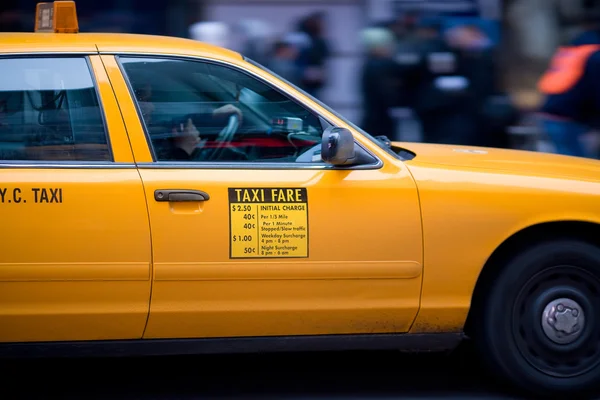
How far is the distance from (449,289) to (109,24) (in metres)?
6.23

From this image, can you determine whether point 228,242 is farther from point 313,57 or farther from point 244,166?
point 313,57

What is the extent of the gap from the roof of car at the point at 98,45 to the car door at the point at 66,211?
2.4 inches

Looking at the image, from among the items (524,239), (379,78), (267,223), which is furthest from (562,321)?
(379,78)

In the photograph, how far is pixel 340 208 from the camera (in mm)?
4363

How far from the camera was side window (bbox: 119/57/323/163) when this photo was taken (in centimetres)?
448

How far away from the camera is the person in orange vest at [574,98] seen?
23.4ft

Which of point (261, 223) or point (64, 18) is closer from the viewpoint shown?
point (261, 223)

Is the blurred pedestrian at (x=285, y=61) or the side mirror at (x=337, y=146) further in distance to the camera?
the blurred pedestrian at (x=285, y=61)

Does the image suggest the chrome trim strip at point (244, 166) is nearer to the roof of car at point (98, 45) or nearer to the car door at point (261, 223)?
the car door at point (261, 223)

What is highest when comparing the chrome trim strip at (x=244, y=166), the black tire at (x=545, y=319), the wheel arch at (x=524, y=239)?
the chrome trim strip at (x=244, y=166)

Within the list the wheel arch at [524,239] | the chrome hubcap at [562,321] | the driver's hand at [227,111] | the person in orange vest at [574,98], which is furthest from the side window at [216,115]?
the person in orange vest at [574,98]

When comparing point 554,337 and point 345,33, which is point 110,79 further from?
point 345,33

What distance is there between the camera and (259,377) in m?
5.03

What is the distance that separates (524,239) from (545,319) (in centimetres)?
38
